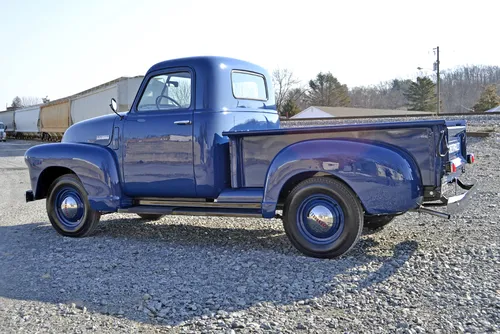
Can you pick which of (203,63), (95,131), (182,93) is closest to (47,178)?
(95,131)

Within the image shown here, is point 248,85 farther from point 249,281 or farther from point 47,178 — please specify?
point 47,178

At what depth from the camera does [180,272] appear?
16.0ft

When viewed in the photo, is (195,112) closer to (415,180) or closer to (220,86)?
(220,86)

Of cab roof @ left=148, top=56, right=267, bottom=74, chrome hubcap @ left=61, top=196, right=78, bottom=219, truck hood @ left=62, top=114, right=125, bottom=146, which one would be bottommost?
chrome hubcap @ left=61, top=196, right=78, bottom=219

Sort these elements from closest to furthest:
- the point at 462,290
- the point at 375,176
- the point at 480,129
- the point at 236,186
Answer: the point at 462,290
the point at 375,176
the point at 236,186
the point at 480,129

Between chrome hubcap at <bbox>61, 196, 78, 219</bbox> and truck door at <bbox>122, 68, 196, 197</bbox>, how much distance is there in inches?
35.8

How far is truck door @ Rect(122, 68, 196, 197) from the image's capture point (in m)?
5.88

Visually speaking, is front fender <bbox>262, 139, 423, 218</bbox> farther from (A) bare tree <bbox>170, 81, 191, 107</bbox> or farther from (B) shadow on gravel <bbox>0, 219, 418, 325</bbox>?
(A) bare tree <bbox>170, 81, 191, 107</bbox>

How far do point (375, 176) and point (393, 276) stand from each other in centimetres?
94

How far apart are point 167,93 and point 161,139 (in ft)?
2.03

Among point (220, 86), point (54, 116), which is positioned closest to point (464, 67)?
point (54, 116)

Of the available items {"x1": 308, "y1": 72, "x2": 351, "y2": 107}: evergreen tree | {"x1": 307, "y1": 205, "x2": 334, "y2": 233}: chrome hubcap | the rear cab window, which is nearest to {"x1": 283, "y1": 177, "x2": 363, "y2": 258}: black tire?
{"x1": 307, "y1": 205, "x2": 334, "y2": 233}: chrome hubcap

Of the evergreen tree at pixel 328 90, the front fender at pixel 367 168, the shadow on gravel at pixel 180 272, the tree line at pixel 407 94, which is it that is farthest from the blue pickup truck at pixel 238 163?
the evergreen tree at pixel 328 90

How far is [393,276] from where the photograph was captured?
14.6ft
